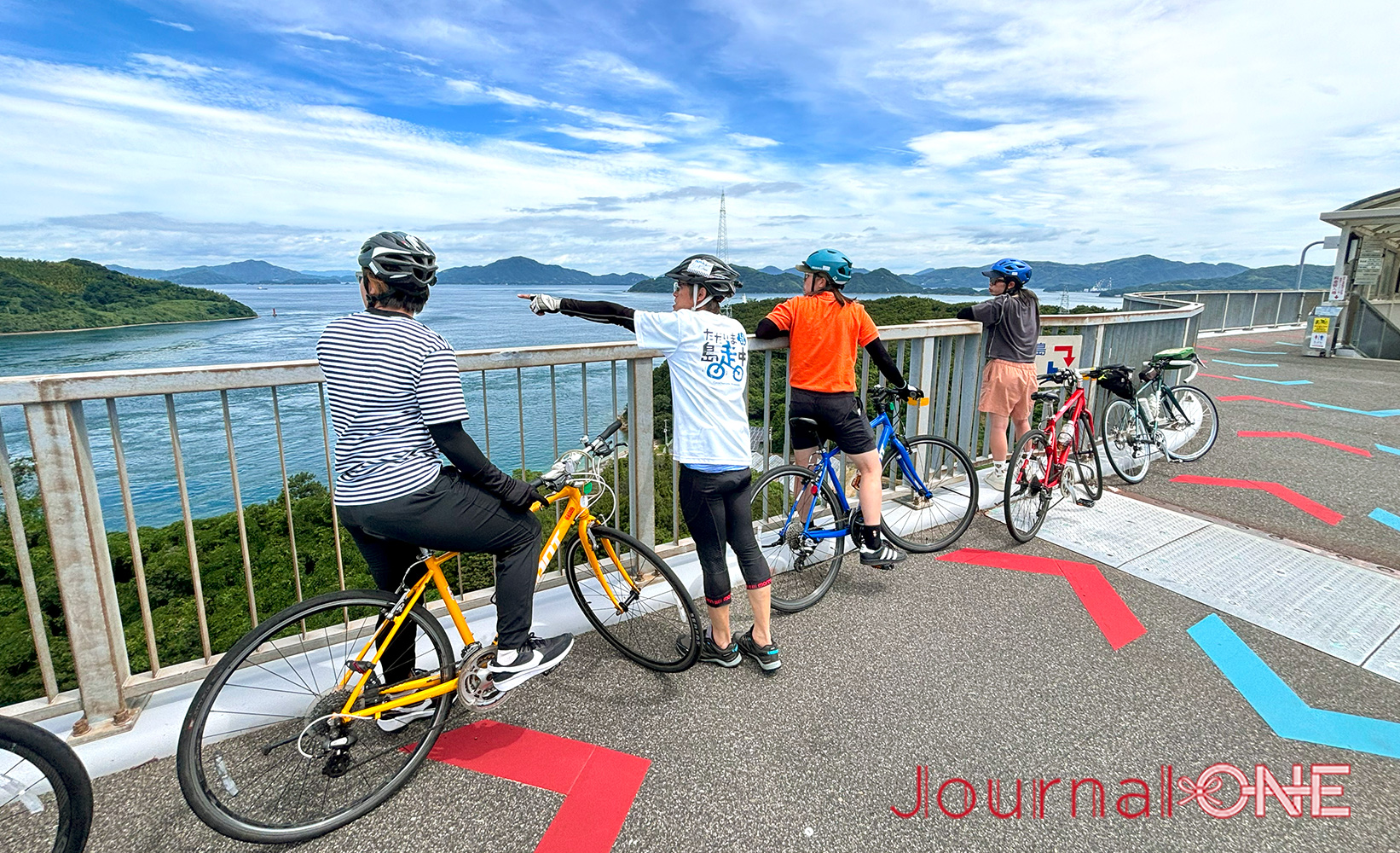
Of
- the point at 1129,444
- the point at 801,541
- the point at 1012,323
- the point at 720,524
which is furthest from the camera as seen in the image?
the point at 1129,444

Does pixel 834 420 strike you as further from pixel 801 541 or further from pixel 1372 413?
pixel 1372 413

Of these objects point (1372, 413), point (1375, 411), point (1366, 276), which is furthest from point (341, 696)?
point (1366, 276)

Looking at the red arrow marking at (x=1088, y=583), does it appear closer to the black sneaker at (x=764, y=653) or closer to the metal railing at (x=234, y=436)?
the metal railing at (x=234, y=436)

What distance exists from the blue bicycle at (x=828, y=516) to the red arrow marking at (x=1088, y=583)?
0.24 metres

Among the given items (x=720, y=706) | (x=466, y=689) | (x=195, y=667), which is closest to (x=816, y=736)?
(x=720, y=706)

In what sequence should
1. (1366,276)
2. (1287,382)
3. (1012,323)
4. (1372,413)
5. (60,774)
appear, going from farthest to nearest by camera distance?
(1366,276)
(1287,382)
(1372,413)
(1012,323)
(60,774)

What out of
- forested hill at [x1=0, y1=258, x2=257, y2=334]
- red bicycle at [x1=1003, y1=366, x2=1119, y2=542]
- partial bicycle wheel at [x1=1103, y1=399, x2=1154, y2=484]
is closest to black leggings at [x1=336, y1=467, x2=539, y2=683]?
red bicycle at [x1=1003, y1=366, x2=1119, y2=542]

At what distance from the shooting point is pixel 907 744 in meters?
2.86

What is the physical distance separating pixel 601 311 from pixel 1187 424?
7615mm

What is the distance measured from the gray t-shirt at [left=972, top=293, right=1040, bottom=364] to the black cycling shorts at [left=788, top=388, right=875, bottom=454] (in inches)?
85.2

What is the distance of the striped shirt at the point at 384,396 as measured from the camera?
2332 mm

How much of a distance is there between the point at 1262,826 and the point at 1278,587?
253cm

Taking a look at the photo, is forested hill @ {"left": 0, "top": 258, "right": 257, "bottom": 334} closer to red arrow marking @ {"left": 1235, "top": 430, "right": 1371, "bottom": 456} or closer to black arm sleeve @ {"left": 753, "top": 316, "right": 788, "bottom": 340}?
black arm sleeve @ {"left": 753, "top": 316, "right": 788, "bottom": 340}

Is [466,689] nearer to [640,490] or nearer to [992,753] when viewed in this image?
[640,490]
